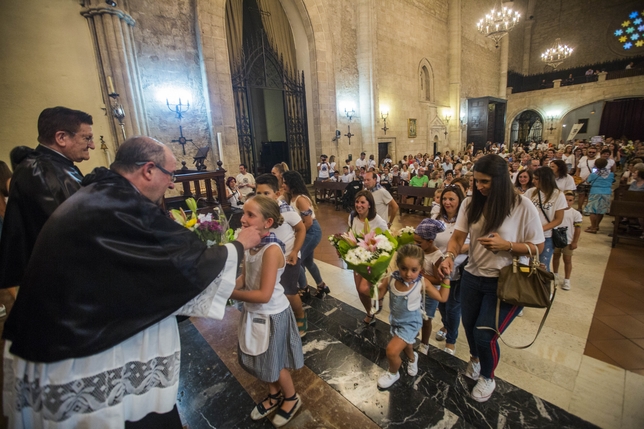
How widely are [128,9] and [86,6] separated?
3.21ft

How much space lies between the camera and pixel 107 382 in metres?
1.12

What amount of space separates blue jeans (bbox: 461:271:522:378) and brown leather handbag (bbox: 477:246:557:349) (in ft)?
0.45

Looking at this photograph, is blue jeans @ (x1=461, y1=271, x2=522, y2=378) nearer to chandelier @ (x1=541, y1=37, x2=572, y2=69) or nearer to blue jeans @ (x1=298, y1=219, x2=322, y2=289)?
blue jeans @ (x1=298, y1=219, x2=322, y2=289)

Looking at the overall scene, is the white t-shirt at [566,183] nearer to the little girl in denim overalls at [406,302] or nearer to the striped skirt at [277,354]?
the little girl in denim overalls at [406,302]

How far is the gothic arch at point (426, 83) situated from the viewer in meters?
16.6

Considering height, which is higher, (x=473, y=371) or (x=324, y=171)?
(x=324, y=171)

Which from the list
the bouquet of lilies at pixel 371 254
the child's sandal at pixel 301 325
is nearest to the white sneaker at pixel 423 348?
the bouquet of lilies at pixel 371 254

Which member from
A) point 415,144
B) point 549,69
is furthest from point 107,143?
point 549,69

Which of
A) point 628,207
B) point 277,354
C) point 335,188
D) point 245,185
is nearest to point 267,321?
point 277,354

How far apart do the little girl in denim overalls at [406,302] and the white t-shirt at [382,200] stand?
2.21 m

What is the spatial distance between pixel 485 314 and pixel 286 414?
5.09 ft

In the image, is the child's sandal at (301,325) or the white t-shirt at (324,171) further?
the white t-shirt at (324,171)

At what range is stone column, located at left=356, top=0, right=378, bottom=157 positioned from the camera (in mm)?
12516

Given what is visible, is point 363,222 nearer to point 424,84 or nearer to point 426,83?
point 424,84
